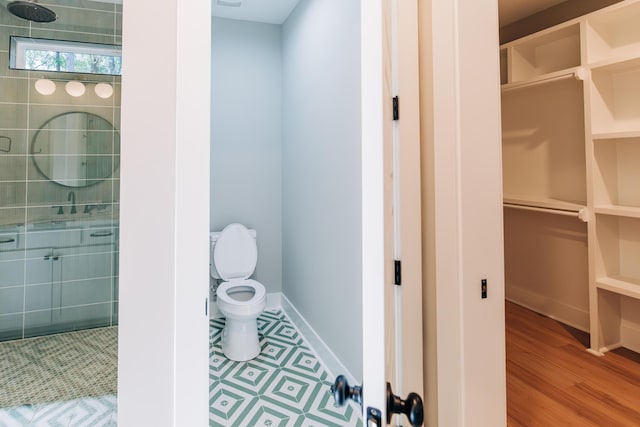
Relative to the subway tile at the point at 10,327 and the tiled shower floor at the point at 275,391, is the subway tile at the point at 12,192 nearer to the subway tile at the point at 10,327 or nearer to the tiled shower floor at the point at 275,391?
the subway tile at the point at 10,327

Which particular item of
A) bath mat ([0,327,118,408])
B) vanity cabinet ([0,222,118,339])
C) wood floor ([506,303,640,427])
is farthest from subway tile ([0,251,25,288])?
wood floor ([506,303,640,427])

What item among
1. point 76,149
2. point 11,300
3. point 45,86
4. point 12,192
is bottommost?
point 11,300

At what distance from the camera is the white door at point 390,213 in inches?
30.1

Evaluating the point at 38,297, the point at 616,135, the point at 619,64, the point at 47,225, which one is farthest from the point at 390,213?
the point at 619,64

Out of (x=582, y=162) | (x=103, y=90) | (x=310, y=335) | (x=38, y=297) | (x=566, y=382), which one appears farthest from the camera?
(x=582, y=162)

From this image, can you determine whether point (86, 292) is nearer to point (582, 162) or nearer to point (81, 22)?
point (81, 22)

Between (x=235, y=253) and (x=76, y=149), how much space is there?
202cm

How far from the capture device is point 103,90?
3.23 ft

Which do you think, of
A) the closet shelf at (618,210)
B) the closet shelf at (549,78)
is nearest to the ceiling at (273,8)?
the closet shelf at (549,78)

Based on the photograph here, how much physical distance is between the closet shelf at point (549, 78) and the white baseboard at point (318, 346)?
2.58 metres

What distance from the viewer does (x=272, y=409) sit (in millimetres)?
1976

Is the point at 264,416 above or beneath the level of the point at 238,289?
beneath

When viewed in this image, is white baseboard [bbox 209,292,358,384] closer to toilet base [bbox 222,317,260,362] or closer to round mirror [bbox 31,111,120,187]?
toilet base [bbox 222,317,260,362]

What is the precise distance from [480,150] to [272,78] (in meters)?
2.68
